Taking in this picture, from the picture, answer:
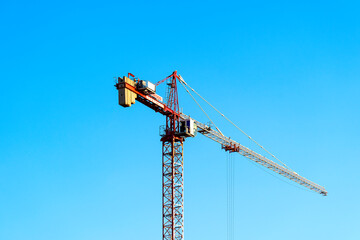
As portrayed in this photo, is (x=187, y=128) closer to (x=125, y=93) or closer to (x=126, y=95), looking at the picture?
(x=126, y=95)

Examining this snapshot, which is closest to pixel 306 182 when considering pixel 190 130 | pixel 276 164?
pixel 276 164

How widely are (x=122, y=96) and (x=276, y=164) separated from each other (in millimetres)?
59014

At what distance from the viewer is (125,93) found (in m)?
106

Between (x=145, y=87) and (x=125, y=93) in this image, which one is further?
(x=145, y=87)

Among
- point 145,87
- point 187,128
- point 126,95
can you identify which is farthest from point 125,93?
point 187,128

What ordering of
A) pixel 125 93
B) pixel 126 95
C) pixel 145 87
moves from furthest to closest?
pixel 145 87, pixel 126 95, pixel 125 93

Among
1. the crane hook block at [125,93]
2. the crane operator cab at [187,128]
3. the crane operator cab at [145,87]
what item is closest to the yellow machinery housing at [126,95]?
the crane hook block at [125,93]

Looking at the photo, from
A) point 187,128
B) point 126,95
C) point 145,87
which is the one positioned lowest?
point 126,95

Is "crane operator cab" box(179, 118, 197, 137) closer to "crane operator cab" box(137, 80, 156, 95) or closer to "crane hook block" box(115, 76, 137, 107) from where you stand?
"crane operator cab" box(137, 80, 156, 95)

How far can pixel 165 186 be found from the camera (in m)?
118

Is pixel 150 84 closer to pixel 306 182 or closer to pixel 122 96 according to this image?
pixel 122 96

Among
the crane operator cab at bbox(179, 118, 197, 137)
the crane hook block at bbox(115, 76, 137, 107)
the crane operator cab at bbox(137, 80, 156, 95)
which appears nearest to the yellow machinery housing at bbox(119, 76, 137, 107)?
the crane hook block at bbox(115, 76, 137, 107)

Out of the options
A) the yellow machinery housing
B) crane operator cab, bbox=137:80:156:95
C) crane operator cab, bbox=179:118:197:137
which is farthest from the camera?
crane operator cab, bbox=179:118:197:137

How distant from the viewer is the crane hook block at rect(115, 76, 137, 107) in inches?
4181
